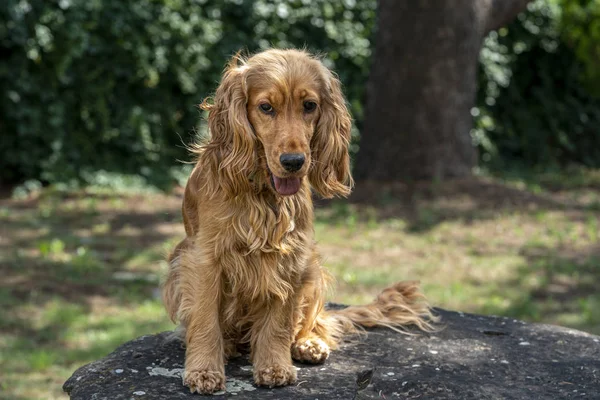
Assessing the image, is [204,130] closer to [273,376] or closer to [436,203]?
[436,203]

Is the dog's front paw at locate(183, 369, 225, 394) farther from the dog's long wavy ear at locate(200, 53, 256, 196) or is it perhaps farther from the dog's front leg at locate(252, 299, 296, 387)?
the dog's long wavy ear at locate(200, 53, 256, 196)

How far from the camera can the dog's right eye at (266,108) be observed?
362 centimetres

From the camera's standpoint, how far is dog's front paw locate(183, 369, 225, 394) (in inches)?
146

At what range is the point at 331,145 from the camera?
151 inches

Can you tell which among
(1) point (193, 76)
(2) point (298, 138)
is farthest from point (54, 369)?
(1) point (193, 76)

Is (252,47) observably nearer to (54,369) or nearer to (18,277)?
(18,277)

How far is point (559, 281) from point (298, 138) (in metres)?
5.59

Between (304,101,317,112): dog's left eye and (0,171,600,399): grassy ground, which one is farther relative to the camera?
(0,171,600,399): grassy ground

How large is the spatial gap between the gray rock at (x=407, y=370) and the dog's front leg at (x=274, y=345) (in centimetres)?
6

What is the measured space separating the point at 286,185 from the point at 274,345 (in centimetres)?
86

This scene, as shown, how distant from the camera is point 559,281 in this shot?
27.2 ft

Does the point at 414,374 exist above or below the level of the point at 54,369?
above

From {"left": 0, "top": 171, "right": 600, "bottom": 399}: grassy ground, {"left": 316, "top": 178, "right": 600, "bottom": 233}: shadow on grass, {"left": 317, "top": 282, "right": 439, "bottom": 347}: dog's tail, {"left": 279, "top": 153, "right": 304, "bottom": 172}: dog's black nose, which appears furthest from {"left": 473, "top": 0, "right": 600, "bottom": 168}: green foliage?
{"left": 279, "top": 153, "right": 304, "bottom": 172}: dog's black nose

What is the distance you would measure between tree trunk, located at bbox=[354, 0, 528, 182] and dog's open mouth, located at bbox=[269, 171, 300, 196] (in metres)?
6.91
